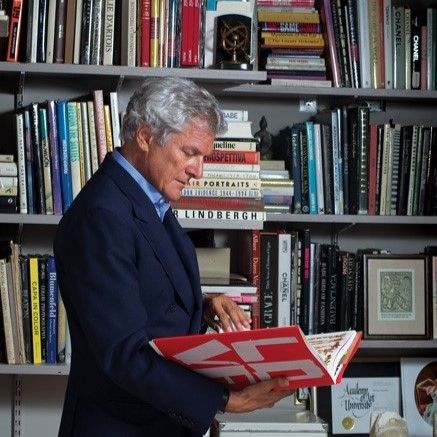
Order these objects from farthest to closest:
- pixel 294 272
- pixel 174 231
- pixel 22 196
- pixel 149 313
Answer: pixel 294 272
pixel 22 196
pixel 174 231
pixel 149 313

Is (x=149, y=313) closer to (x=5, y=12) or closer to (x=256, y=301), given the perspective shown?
(x=256, y=301)

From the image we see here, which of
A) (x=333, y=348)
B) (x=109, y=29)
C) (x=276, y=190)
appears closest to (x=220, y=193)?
(x=276, y=190)

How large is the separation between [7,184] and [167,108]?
3.69 ft

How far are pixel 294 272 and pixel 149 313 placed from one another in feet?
4.17

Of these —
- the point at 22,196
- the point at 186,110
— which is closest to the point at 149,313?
the point at 186,110

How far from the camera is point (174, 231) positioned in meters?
1.79

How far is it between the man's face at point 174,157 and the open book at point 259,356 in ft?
1.09

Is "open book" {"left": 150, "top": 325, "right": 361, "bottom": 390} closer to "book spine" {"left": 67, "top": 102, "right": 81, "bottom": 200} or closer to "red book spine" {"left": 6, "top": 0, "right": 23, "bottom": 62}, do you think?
"book spine" {"left": 67, "top": 102, "right": 81, "bottom": 200}

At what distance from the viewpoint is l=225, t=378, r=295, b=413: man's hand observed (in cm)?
152

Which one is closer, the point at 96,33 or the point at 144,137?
the point at 144,137

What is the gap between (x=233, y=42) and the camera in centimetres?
272

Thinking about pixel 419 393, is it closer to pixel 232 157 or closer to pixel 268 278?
pixel 268 278

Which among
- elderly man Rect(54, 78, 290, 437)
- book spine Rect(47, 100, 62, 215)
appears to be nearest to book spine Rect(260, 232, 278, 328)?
book spine Rect(47, 100, 62, 215)

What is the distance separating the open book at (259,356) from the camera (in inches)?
55.0
